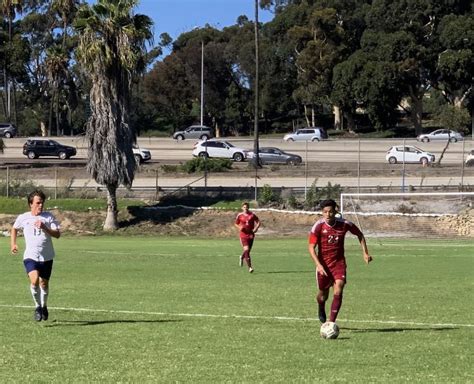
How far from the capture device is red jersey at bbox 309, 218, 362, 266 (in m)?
11.5

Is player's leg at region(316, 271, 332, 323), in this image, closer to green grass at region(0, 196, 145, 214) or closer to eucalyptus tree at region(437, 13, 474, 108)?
green grass at region(0, 196, 145, 214)

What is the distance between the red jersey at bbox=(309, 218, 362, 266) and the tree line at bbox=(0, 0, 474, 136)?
64.3 metres

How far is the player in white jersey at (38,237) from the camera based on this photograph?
479 inches

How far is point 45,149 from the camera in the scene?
70.6 m

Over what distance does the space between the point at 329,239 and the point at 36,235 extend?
4.15 meters

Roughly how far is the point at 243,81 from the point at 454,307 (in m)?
93.1

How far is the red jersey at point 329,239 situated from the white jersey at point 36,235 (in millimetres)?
3675

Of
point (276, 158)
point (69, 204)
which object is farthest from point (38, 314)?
point (276, 158)

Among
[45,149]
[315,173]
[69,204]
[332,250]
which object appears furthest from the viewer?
[45,149]

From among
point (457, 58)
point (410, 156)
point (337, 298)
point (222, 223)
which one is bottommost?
point (222, 223)

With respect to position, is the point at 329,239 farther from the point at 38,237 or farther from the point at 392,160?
the point at 392,160

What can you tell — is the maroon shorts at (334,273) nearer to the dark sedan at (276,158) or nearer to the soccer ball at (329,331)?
the soccer ball at (329,331)

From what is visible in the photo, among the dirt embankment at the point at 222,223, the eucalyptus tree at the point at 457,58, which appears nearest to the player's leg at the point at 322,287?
the dirt embankment at the point at 222,223

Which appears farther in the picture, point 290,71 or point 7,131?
point 290,71
